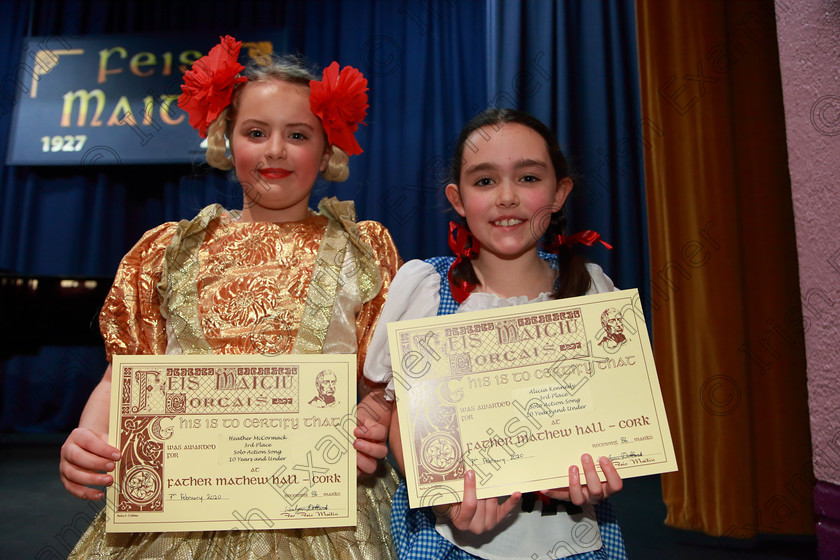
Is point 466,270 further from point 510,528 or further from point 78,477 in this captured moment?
point 78,477

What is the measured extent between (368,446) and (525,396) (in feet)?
0.95

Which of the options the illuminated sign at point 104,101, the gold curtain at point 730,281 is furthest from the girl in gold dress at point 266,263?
the illuminated sign at point 104,101

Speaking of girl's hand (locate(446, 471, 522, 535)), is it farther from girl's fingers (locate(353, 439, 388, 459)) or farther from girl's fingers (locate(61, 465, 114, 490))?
girl's fingers (locate(61, 465, 114, 490))

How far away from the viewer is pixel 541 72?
8.36 feet

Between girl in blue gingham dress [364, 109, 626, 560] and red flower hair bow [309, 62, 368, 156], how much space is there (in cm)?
25

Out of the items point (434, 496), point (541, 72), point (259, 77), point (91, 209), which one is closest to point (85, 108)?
point (91, 209)

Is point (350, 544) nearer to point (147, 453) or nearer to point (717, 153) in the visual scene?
point (147, 453)

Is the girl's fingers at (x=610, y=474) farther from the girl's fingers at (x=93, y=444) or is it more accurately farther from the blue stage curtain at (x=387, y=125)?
the blue stage curtain at (x=387, y=125)

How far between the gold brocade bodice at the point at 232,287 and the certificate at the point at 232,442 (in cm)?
19

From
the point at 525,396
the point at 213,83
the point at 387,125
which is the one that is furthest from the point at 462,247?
the point at 387,125

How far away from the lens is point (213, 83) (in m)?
1.19

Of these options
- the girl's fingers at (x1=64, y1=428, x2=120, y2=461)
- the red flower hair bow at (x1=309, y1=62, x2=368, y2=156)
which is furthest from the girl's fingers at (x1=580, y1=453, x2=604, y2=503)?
the red flower hair bow at (x1=309, y1=62, x2=368, y2=156)

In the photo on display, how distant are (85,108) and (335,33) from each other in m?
1.73

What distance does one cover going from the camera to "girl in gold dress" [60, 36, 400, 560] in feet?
3.53
